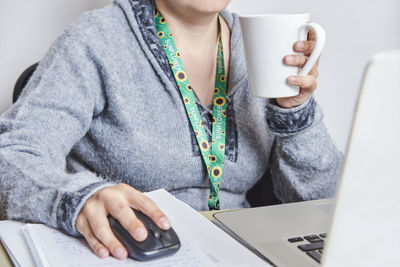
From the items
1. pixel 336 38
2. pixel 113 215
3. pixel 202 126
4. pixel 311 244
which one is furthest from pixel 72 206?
pixel 336 38

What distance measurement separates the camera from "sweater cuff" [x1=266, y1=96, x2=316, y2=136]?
0.93 meters

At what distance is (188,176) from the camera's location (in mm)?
1003

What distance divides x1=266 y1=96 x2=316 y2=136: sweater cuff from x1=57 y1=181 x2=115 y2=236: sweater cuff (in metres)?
0.40

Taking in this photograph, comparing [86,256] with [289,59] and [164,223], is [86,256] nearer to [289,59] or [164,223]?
[164,223]

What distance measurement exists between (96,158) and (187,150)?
0.62 feet

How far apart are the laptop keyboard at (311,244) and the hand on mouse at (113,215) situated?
0.56ft

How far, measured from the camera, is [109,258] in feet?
1.88

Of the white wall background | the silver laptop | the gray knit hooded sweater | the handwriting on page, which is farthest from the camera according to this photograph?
the white wall background

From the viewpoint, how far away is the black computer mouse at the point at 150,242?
0.56m

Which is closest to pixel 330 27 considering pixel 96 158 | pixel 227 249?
pixel 96 158

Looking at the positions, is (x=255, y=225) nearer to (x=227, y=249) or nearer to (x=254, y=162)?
(x=227, y=249)

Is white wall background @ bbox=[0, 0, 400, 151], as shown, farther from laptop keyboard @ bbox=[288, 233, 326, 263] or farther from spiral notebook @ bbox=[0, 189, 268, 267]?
laptop keyboard @ bbox=[288, 233, 326, 263]

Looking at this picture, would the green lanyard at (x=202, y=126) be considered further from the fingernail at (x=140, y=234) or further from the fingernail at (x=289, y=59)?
the fingernail at (x=140, y=234)

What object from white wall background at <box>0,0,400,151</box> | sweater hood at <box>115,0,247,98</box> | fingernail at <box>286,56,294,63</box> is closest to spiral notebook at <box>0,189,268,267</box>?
fingernail at <box>286,56,294,63</box>
